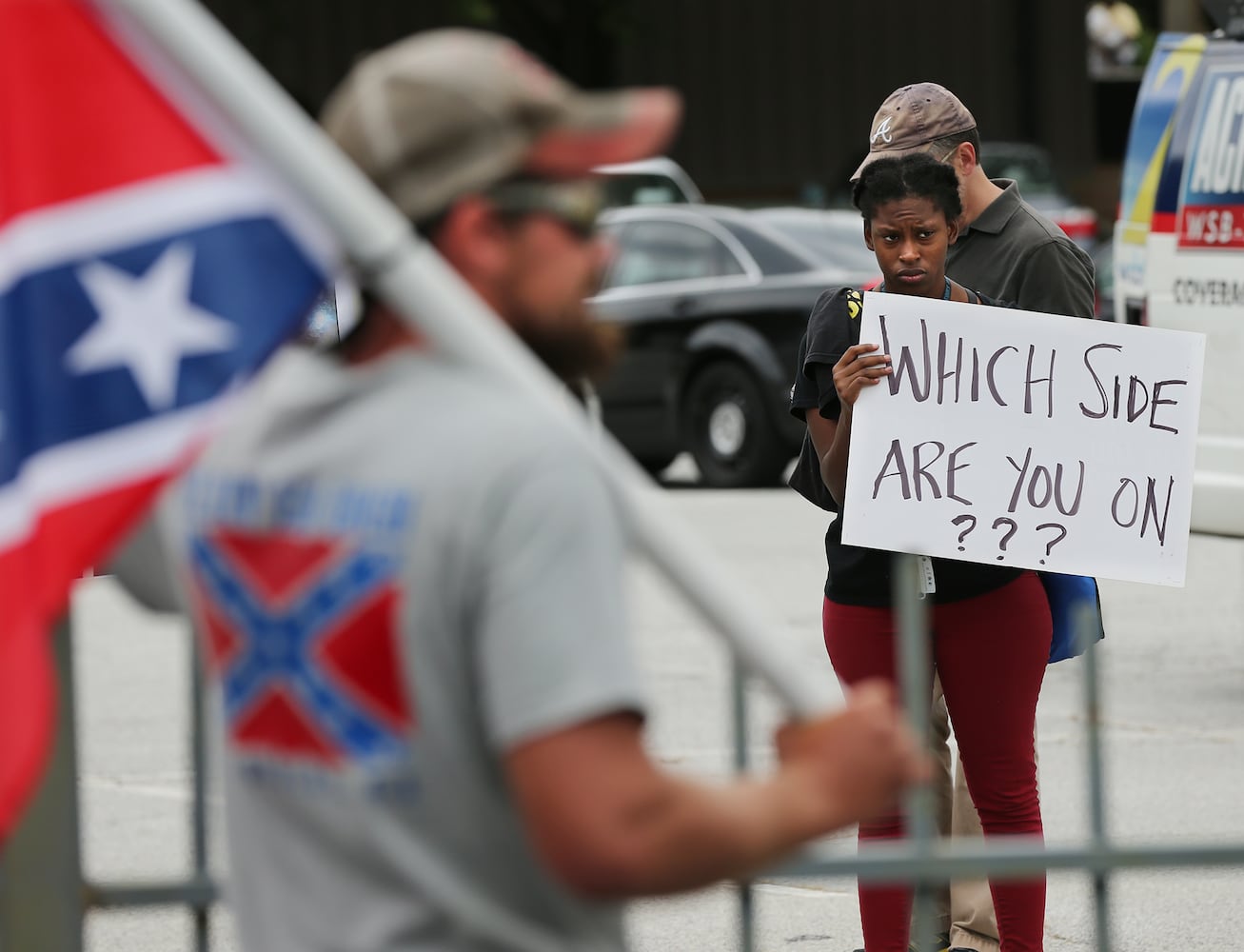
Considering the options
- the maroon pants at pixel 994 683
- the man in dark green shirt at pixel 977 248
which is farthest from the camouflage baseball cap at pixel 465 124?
the man in dark green shirt at pixel 977 248

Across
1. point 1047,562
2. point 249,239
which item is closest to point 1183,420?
point 1047,562

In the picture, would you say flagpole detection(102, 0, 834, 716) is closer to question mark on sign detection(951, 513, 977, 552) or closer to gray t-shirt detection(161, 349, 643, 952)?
gray t-shirt detection(161, 349, 643, 952)

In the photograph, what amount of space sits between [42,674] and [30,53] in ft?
1.88

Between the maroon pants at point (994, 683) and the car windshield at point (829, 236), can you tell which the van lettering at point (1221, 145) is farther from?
the car windshield at point (829, 236)

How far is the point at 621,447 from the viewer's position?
14.5m

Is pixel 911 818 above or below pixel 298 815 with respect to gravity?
below

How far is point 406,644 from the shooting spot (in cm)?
176

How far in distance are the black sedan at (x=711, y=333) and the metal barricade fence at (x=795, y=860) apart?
1060 cm

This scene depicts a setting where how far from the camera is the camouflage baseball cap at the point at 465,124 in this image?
6.04 feet

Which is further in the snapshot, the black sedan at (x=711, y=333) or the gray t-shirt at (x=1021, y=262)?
the black sedan at (x=711, y=333)

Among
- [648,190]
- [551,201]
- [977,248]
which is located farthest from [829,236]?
[551,201]

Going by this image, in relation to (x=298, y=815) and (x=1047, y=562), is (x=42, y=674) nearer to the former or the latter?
(x=298, y=815)

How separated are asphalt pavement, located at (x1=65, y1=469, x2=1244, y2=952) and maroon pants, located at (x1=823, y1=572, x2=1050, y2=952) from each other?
20 centimetres

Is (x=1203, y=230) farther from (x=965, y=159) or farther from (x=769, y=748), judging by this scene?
(x=965, y=159)
